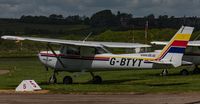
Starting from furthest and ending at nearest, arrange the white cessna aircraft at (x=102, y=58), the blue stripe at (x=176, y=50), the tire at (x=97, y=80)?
the tire at (x=97, y=80), the blue stripe at (x=176, y=50), the white cessna aircraft at (x=102, y=58)

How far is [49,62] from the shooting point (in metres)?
28.3

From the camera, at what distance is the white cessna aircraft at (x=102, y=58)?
2683cm

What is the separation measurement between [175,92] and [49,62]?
9.13 metres

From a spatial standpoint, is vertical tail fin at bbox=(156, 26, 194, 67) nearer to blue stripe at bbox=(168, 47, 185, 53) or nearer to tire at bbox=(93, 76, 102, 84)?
blue stripe at bbox=(168, 47, 185, 53)

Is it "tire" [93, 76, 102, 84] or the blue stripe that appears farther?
"tire" [93, 76, 102, 84]

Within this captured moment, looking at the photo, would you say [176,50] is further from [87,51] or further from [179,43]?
[87,51]

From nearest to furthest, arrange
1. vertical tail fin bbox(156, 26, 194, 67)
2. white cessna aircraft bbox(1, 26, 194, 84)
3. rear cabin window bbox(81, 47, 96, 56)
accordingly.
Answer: white cessna aircraft bbox(1, 26, 194, 84) < vertical tail fin bbox(156, 26, 194, 67) < rear cabin window bbox(81, 47, 96, 56)

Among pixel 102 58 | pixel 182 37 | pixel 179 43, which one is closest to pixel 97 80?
pixel 102 58

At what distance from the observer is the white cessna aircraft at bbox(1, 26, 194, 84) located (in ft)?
88.0

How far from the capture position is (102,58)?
90.9 ft

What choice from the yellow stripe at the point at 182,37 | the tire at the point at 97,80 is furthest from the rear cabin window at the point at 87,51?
the yellow stripe at the point at 182,37

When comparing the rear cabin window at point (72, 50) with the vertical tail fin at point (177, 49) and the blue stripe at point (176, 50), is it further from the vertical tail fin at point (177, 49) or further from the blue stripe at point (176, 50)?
the blue stripe at point (176, 50)

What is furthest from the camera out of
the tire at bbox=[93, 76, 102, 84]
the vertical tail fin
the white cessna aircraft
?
the tire at bbox=[93, 76, 102, 84]

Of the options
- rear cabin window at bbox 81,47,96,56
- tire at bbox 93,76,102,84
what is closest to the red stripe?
rear cabin window at bbox 81,47,96,56
